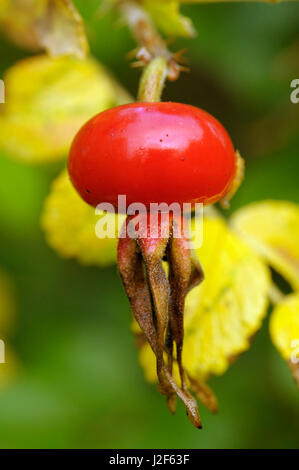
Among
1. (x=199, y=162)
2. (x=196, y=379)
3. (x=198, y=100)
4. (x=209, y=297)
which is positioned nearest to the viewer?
(x=199, y=162)

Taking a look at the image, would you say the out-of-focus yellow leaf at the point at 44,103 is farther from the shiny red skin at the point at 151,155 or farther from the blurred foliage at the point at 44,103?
the shiny red skin at the point at 151,155

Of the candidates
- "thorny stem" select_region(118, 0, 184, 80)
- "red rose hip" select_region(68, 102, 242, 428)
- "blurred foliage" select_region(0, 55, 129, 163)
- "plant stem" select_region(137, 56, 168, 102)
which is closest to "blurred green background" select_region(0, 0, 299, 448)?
"blurred foliage" select_region(0, 55, 129, 163)

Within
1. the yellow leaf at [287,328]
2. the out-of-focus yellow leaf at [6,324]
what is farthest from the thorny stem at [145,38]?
the out-of-focus yellow leaf at [6,324]

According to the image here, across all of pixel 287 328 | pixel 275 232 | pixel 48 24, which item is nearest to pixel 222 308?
pixel 287 328

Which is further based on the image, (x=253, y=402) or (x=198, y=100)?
(x=198, y=100)

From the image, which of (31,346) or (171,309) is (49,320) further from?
(171,309)

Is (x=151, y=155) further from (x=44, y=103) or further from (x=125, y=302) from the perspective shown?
(x=125, y=302)

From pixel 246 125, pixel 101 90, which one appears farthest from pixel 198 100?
pixel 101 90

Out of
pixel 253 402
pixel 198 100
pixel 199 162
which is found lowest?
pixel 253 402
